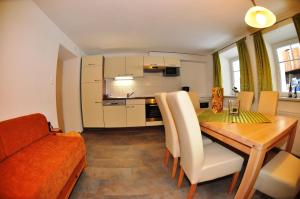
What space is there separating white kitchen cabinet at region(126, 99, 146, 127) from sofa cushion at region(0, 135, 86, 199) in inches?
83.6

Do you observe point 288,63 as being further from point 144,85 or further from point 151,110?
point 144,85

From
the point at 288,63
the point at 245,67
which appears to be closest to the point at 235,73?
the point at 245,67

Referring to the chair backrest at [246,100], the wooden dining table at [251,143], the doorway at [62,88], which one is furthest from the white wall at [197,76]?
the wooden dining table at [251,143]

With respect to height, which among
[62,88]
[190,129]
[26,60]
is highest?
[26,60]

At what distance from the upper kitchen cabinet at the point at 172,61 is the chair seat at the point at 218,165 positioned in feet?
10.1

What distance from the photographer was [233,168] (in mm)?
1221

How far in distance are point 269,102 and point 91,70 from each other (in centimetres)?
375

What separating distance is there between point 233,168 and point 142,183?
0.97 m

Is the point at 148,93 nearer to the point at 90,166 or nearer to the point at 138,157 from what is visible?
the point at 138,157

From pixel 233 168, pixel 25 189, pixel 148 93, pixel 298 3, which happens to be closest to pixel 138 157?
pixel 233 168

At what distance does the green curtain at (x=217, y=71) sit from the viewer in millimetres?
3921

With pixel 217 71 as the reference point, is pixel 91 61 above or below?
above

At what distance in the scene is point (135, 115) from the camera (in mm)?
3686

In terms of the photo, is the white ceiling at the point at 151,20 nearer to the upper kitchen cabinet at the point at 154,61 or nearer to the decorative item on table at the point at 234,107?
the upper kitchen cabinet at the point at 154,61
